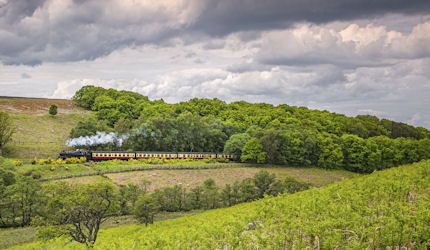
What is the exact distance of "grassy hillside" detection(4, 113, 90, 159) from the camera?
66750mm

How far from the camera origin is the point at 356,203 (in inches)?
615

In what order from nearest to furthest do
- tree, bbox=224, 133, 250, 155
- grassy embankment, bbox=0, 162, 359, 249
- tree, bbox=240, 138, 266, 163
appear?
grassy embankment, bbox=0, 162, 359, 249 < tree, bbox=240, 138, 266, 163 < tree, bbox=224, 133, 250, 155

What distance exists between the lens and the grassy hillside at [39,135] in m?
66.8

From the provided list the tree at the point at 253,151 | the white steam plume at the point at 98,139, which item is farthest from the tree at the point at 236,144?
the white steam plume at the point at 98,139

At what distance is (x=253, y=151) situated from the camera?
71.5m

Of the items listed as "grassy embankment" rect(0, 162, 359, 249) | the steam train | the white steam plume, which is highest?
the white steam plume

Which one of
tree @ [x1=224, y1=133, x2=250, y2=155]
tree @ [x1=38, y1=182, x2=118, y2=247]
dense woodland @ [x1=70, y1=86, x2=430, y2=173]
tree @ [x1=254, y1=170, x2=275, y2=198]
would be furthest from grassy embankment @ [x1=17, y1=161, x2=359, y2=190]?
tree @ [x1=38, y1=182, x2=118, y2=247]

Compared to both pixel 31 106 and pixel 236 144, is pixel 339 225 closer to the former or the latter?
pixel 236 144

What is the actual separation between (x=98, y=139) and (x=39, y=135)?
2180 centimetres

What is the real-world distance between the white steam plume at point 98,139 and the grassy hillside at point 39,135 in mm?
4480

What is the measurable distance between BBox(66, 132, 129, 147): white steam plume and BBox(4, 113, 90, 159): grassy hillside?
14.7ft

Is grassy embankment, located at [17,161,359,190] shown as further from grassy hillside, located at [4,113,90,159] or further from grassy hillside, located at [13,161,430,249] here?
grassy hillside, located at [13,161,430,249]

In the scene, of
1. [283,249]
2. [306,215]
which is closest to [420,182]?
[306,215]

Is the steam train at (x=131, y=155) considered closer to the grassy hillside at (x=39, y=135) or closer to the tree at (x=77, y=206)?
the grassy hillside at (x=39, y=135)
